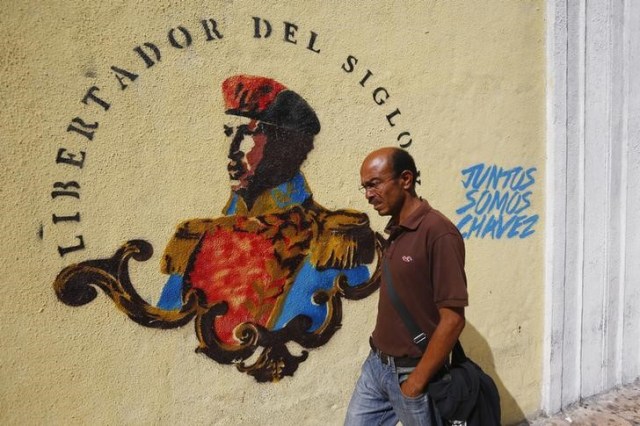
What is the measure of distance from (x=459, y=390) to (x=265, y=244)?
1203 mm

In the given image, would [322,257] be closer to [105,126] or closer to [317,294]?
[317,294]

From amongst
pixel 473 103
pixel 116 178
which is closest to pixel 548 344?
pixel 473 103

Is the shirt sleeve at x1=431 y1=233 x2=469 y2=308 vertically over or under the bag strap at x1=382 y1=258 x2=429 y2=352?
over

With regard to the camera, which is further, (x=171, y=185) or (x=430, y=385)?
(x=171, y=185)

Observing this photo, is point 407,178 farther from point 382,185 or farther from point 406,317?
point 406,317

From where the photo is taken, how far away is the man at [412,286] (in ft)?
6.38

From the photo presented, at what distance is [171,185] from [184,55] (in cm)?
61

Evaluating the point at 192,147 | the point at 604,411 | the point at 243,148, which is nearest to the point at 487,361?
the point at 604,411

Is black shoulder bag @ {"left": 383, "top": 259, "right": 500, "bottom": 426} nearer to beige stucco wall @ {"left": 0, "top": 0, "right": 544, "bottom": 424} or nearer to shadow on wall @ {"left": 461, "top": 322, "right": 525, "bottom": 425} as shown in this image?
beige stucco wall @ {"left": 0, "top": 0, "right": 544, "bottom": 424}

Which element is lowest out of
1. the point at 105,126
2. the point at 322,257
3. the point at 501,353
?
the point at 501,353

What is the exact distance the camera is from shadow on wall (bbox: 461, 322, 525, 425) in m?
3.44

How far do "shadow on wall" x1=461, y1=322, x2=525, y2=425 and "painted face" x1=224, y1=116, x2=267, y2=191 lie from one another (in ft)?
5.68

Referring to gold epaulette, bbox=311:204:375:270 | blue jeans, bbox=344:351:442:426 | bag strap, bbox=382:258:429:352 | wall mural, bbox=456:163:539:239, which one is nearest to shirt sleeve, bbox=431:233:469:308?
bag strap, bbox=382:258:429:352

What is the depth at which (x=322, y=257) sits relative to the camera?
2.93 meters
